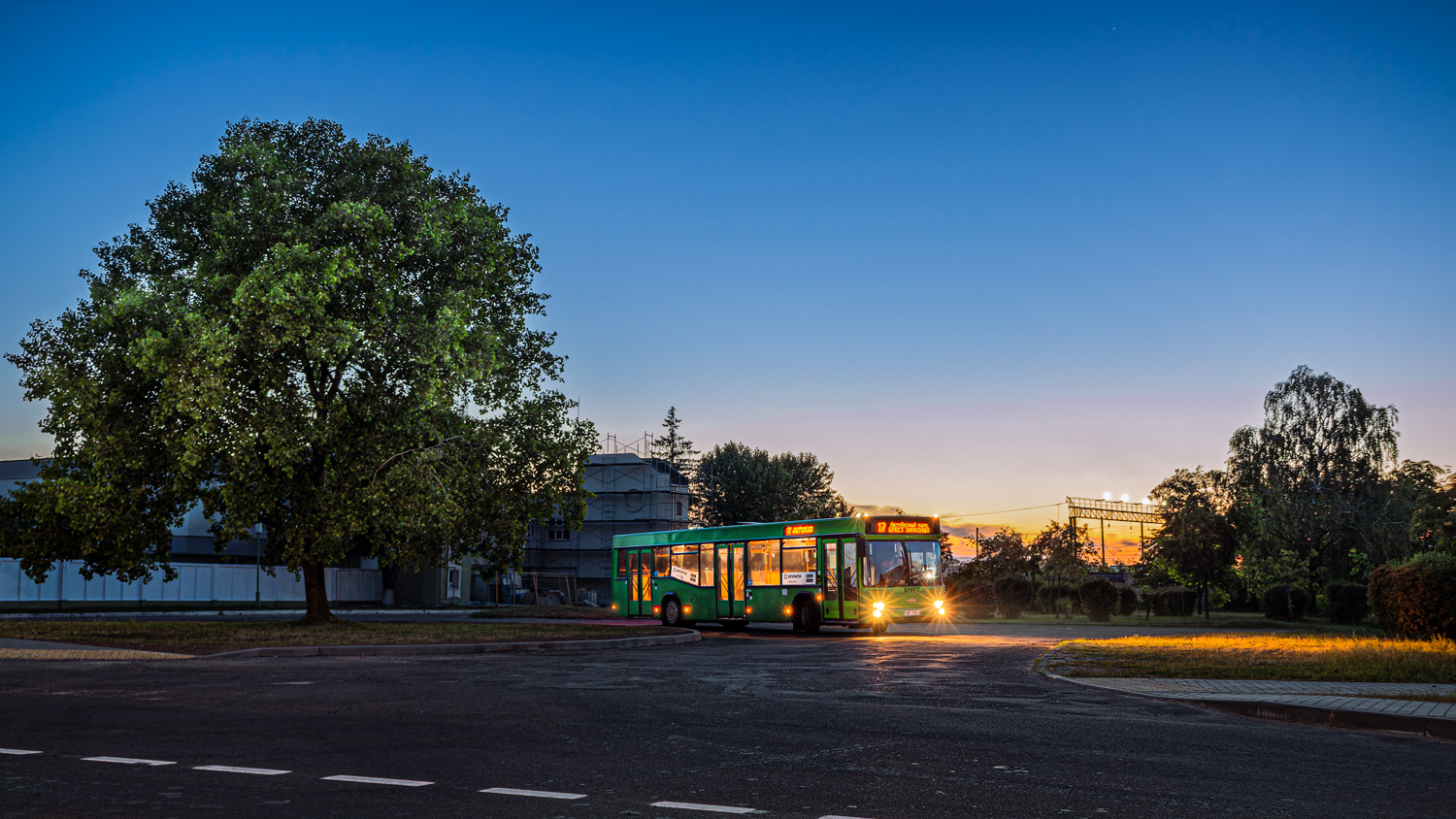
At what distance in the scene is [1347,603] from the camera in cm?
3412

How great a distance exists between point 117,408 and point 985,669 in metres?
→ 21.6

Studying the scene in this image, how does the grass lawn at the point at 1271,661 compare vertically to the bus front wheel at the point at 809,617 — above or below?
above

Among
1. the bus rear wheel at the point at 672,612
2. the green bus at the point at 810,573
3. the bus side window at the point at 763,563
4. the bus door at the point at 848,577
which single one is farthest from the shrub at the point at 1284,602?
the bus rear wheel at the point at 672,612

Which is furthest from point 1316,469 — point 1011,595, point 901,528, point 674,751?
point 674,751

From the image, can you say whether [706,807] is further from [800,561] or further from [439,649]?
[800,561]

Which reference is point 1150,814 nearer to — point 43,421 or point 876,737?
point 876,737

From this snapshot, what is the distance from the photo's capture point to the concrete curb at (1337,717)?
373 inches

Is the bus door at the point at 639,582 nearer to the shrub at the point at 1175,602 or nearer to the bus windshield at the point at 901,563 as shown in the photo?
the bus windshield at the point at 901,563

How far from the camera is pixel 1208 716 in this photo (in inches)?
421

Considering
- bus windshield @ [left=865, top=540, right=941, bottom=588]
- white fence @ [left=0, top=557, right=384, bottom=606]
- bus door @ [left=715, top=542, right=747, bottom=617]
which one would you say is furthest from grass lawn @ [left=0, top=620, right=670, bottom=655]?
white fence @ [left=0, top=557, right=384, bottom=606]

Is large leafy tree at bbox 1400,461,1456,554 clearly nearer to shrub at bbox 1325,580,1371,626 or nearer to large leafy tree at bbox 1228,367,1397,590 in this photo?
shrub at bbox 1325,580,1371,626

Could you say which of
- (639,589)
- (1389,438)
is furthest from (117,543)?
(1389,438)

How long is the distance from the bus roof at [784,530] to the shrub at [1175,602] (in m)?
18.8

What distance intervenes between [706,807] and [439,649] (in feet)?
51.6
